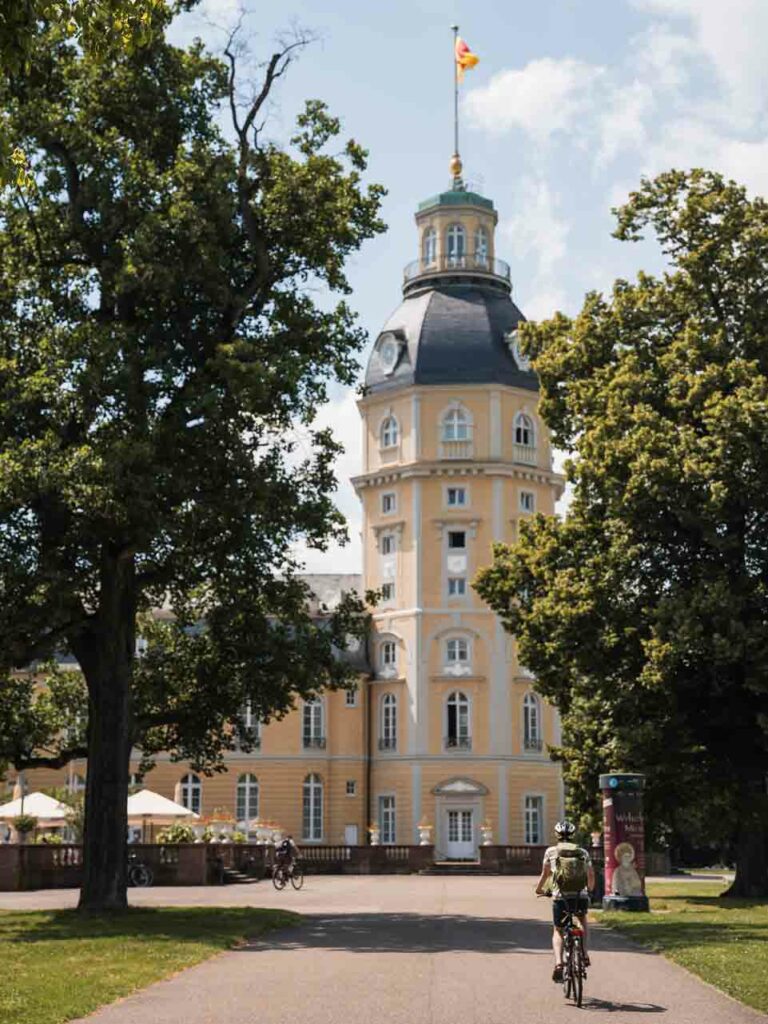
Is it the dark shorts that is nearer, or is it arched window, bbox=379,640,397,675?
the dark shorts

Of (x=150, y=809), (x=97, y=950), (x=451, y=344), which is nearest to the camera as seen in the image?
(x=97, y=950)

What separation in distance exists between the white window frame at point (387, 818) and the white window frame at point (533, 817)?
6020 millimetres

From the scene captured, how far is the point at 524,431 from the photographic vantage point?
7438 cm

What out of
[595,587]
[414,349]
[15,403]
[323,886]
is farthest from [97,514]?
[414,349]

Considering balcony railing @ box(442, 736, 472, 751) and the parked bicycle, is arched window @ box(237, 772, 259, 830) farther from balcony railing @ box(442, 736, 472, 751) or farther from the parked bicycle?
the parked bicycle

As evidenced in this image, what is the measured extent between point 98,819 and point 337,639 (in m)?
6.44

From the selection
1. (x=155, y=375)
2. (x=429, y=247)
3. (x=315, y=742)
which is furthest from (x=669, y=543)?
(x=429, y=247)

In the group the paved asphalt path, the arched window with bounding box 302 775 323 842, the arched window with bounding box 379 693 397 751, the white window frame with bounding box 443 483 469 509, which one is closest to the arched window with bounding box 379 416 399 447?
the white window frame with bounding box 443 483 469 509

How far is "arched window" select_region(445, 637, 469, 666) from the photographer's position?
7225cm

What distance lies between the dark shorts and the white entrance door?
5589 cm

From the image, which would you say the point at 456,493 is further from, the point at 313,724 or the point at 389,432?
the point at 313,724

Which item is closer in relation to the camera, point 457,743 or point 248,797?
point 457,743

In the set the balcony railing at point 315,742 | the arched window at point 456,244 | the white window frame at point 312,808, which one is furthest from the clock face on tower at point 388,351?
the white window frame at point 312,808

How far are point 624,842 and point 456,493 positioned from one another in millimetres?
44803
